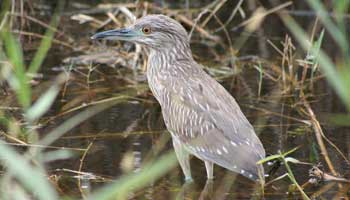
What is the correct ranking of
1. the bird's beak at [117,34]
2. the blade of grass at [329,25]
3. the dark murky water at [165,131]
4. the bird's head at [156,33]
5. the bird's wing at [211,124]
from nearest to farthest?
1. the blade of grass at [329,25]
2. the bird's wing at [211,124]
3. the dark murky water at [165,131]
4. the bird's beak at [117,34]
5. the bird's head at [156,33]

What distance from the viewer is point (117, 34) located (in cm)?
760

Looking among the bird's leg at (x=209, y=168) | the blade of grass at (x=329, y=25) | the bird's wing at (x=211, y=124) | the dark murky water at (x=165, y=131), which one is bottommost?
the dark murky water at (x=165, y=131)

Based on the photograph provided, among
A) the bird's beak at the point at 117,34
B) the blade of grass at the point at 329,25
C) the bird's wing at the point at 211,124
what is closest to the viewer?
the blade of grass at the point at 329,25

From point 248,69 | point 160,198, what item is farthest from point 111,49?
point 160,198

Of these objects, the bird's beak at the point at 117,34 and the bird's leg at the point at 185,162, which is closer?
the bird's leg at the point at 185,162

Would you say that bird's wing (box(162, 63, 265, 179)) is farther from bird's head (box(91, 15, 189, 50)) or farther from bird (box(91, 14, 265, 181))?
bird's head (box(91, 15, 189, 50))

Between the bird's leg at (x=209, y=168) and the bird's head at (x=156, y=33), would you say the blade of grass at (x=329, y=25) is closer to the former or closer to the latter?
the bird's leg at (x=209, y=168)

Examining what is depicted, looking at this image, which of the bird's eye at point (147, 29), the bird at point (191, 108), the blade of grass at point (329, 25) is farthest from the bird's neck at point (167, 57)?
the blade of grass at point (329, 25)

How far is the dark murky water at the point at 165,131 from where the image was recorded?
6898mm

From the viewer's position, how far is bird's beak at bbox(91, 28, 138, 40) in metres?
7.53

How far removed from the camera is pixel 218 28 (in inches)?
440

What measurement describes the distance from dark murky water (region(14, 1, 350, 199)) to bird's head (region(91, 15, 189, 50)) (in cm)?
81

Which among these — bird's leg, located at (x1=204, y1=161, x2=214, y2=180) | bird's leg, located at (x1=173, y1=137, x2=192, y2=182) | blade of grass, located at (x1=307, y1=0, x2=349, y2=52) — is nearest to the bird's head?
bird's leg, located at (x1=173, y1=137, x2=192, y2=182)

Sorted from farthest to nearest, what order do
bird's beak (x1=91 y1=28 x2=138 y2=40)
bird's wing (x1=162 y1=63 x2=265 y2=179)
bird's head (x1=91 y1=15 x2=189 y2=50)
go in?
bird's head (x1=91 y1=15 x2=189 y2=50)
bird's beak (x1=91 y1=28 x2=138 y2=40)
bird's wing (x1=162 y1=63 x2=265 y2=179)
